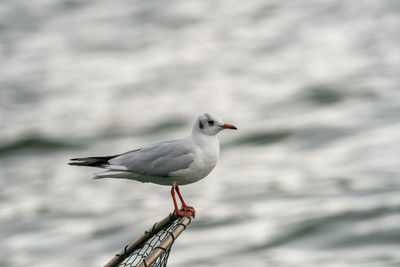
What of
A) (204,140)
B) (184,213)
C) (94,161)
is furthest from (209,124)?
(94,161)

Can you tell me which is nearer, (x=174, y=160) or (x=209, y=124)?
(x=174, y=160)

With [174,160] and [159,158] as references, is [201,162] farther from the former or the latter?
[159,158]

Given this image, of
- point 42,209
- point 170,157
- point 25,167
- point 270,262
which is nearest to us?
point 170,157

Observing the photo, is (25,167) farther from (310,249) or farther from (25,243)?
(310,249)

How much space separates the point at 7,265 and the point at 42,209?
19.6ft

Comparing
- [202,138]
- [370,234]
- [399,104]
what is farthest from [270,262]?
[202,138]

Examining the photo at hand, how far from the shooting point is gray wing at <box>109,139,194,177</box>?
9.62 m

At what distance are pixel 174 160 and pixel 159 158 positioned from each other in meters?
0.24

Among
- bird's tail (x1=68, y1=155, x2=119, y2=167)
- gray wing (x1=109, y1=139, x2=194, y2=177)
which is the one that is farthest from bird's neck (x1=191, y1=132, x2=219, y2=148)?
bird's tail (x1=68, y1=155, x2=119, y2=167)

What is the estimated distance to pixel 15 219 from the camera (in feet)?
141

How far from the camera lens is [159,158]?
9.75 m

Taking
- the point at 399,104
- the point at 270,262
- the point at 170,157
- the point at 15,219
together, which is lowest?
the point at 170,157

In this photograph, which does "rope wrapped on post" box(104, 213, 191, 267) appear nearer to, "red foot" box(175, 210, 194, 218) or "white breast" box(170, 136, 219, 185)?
"red foot" box(175, 210, 194, 218)

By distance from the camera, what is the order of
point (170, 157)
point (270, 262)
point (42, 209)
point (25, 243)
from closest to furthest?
point (170, 157) → point (270, 262) → point (25, 243) → point (42, 209)
